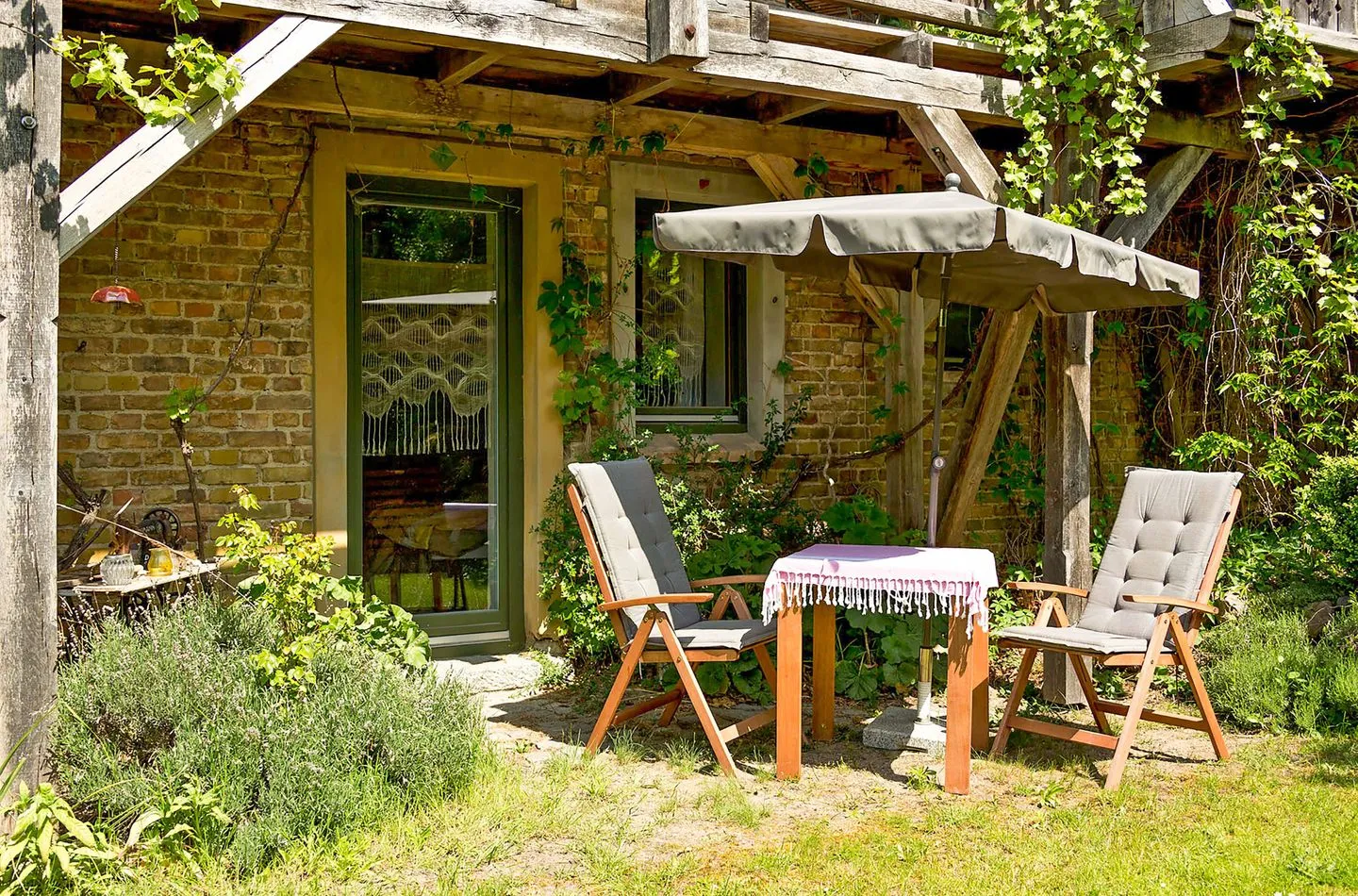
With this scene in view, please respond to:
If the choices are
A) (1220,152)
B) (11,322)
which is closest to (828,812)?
(11,322)

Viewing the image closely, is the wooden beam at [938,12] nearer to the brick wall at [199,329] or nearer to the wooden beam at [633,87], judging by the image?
the wooden beam at [633,87]

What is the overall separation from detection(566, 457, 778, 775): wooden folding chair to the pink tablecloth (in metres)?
0.29

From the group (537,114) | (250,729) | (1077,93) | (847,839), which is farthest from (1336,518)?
(250,729)

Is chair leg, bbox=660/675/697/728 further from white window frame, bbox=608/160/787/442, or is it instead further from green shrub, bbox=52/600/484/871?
white window frame, bbox=608/160/787/442

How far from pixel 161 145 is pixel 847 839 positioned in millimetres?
2978

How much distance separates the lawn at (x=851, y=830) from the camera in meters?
3.59

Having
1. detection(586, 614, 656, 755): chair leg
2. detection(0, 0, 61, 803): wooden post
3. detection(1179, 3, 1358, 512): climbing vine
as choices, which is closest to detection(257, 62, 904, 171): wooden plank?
detection(0, 0, 61, 803): wooden post

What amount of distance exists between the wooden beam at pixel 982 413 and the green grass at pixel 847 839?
2.21 meters

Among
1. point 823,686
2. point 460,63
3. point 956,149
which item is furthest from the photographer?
point 956,149

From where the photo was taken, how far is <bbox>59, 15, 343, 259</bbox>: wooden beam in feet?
12.4

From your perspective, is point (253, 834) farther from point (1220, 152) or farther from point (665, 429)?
point (1220, 152)

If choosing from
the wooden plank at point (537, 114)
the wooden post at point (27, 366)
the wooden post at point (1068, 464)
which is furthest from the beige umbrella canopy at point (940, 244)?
the wooden post at point (27, 366)

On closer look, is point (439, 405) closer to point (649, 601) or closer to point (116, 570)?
point (116, 570)

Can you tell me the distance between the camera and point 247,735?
386 centimetres
